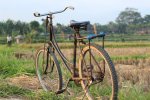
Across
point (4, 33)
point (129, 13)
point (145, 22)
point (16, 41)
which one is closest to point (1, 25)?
point (4, 33)

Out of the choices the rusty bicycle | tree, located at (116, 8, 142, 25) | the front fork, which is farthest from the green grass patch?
tree, located at (116, 8, 142, 25)

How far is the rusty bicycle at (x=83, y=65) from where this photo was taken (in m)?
4.91

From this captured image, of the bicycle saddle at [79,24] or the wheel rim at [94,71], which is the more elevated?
the bicycle saddle at [79,24]

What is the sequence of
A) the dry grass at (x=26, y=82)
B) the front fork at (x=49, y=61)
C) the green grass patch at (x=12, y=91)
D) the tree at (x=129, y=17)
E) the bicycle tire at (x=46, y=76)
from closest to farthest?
the green grass patch at (x=12, y=91) → the front fork at (x=49, y=61) → the bicycle tire at (x=46, y=76) → the dry grass at (x=26, y=82) → the tree at (x=129, y=17)

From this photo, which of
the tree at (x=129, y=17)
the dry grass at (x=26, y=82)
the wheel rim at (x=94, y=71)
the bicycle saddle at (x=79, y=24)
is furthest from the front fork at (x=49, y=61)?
the tree at (x=129, y=17)

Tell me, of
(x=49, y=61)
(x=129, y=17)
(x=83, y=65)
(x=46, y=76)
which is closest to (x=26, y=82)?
(x=46, y=76)

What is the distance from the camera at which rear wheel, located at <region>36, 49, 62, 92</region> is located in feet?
20.8

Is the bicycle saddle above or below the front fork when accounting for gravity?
above

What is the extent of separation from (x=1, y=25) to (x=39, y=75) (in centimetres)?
5139

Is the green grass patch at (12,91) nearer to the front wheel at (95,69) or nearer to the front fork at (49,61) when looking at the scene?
the front fork at (49,61)

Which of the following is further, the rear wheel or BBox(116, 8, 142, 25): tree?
BBox(116, 8, 142, 25): tree

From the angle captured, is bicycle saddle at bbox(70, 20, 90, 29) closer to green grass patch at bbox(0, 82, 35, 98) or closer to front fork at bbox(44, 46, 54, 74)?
front fork at bbox(44, 46, 54, 74)

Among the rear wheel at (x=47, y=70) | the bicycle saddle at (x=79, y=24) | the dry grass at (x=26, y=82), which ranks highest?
the bicycle saddle at (x=79, y=24)

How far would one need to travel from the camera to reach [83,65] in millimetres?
5367
